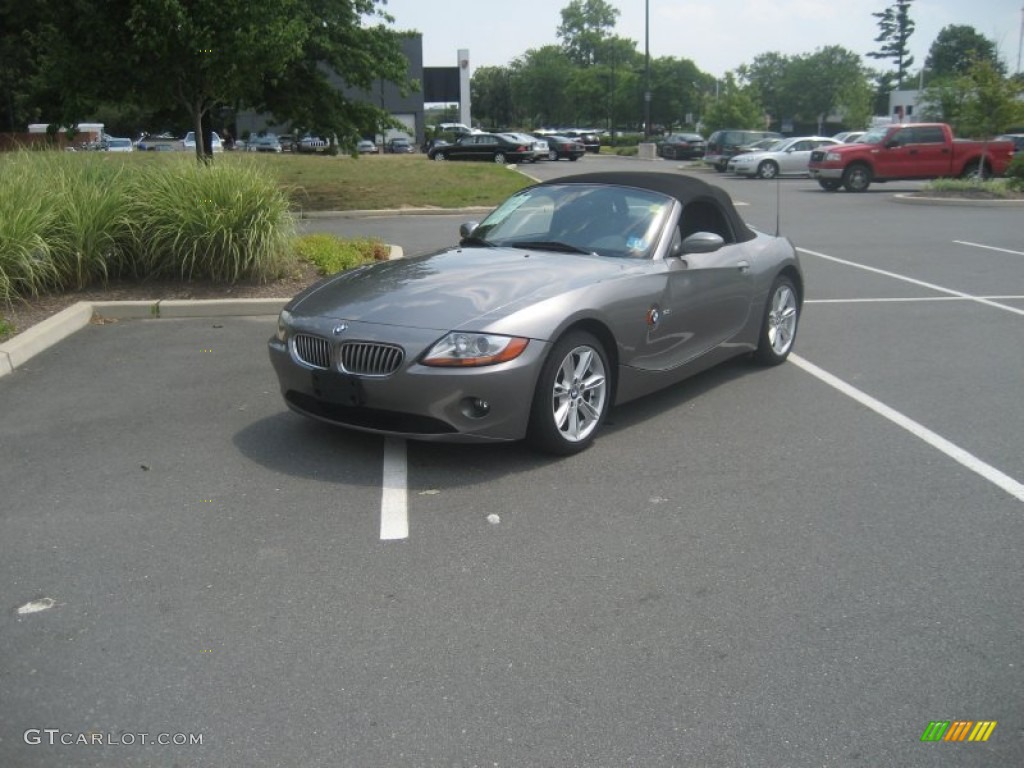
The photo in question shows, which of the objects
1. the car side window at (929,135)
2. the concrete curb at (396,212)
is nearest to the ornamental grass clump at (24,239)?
the concrete curb at (396,212)

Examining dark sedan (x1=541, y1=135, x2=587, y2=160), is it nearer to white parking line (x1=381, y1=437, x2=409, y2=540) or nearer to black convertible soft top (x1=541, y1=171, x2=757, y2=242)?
black convertible soft top (x1=541, y1=171, x2=757, y2=242)

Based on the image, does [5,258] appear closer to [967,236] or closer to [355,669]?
[355,669]

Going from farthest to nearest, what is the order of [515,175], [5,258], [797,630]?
1. [515,175]
2. [5,258]
3. [797,630]

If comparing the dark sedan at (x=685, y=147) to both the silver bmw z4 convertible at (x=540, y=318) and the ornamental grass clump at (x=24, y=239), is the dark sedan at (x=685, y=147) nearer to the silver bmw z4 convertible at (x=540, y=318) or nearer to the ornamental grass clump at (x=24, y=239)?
the ornamental grass clump at (x=24, y=239)

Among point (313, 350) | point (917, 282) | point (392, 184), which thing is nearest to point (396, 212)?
point (392, 184)

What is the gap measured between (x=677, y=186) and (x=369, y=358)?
2680 millimetres

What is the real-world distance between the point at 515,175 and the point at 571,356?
22570 millimetres

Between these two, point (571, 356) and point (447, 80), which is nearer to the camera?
point (571, 356)

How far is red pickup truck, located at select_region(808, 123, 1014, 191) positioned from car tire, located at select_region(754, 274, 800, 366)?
21443mm

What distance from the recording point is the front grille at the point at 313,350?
5332mm

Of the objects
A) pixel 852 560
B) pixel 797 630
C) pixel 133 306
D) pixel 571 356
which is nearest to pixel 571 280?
pixel 571 356

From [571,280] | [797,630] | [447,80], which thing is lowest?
[797,630]

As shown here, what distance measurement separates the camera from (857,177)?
2783 cm

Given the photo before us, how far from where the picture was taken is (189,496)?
195 inches
